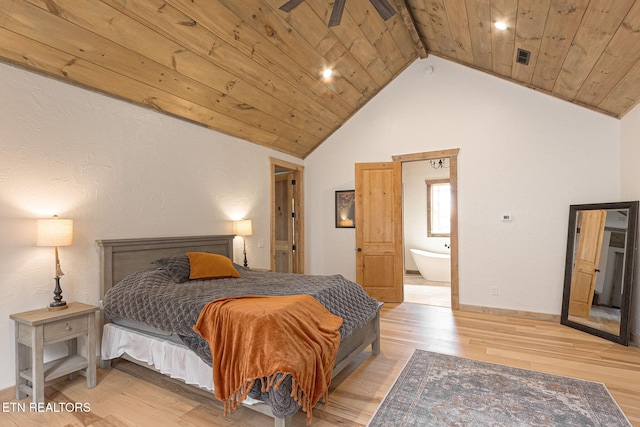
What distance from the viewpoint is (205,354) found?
7.03ft

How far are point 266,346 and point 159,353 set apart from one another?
1188 millimetres

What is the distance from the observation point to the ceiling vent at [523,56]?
3.54 m

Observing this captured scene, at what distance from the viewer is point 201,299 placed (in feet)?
7.86

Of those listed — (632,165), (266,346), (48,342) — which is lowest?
(48,342)

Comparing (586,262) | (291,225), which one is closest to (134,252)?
(291,225)

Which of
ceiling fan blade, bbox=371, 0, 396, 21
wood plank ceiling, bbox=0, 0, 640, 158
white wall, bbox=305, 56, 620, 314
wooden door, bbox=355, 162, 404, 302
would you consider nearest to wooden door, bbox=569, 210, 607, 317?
white wall, bbox=305, 56, 620, 314

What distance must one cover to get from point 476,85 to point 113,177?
463 centimetres

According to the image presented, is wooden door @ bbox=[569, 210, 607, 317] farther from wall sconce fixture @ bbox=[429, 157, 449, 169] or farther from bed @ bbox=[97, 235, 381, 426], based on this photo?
wall sconce fixture @ bbox=[429, 157, 449, 169]

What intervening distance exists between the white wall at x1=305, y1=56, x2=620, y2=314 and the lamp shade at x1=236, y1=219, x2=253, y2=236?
2.26 m

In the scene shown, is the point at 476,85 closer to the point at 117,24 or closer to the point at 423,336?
the point at 423,336

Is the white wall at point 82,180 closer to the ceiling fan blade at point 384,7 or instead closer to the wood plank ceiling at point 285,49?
the wood plank ceiling at point 285,49

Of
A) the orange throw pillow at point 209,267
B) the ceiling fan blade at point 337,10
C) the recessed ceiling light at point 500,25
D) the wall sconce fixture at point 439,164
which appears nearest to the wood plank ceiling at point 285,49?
the recessed ceiling light at point 500,25

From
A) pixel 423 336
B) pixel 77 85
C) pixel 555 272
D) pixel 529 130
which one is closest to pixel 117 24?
pixel 77 85

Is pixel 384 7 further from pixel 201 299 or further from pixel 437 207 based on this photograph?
pixel 437 207
